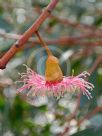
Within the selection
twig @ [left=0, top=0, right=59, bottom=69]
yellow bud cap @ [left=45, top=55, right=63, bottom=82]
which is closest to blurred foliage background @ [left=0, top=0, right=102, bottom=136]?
yellow bud cap @ [left=45, top=55, right=63, bottom=82]

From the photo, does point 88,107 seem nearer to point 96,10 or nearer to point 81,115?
point 81,115

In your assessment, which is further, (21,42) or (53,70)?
(53,70)

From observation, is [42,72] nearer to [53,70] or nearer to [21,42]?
[53,70]

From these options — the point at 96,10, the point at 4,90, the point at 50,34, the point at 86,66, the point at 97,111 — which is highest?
the point at 96,10

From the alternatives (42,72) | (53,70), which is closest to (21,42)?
(53,70)

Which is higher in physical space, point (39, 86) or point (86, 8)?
point (86, 8)

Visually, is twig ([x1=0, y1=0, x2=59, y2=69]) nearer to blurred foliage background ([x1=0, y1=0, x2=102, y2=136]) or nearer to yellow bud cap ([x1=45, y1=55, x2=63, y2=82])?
yellow bud cap ([x1=45, y1=55, x2=63, y2=82])

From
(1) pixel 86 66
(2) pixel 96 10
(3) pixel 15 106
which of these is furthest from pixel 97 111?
(2) pixel 96 10

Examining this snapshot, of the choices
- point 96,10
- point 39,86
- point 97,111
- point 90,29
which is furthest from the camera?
point 96,10

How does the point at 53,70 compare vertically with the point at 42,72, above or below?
below

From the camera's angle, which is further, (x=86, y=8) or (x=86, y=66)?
(x=86, y=8)
